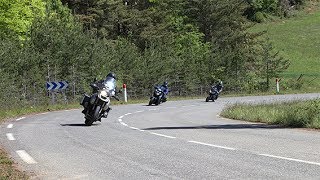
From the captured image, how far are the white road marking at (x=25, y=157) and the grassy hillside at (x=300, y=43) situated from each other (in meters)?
49.3

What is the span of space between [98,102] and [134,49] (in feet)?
94.7

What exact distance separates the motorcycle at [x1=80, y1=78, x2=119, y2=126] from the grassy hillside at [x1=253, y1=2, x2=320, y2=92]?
42.4 meters

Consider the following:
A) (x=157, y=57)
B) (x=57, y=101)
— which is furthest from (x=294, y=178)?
(x=157, y=57)

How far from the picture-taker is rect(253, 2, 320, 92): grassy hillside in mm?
61906

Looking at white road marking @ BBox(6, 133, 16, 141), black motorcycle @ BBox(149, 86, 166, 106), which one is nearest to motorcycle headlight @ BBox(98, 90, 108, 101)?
white road marking @ BBox(6, 133, 16, 141)

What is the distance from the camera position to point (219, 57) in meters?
54.5

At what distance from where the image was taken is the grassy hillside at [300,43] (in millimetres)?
61906

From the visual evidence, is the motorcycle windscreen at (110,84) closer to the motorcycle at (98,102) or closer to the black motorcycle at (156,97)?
the motorcycle at (98,102)

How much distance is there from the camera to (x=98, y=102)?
675 inches

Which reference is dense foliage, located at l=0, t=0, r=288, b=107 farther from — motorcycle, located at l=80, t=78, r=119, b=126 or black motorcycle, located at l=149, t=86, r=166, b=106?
motorcycle, located at l=80, t=78, r=119, b=126

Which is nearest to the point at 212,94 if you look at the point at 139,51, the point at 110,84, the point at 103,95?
the point at 139,51

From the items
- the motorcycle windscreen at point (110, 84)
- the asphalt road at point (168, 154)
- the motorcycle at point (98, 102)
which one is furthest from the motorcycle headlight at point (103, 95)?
the asphalt road at point (168, 154)

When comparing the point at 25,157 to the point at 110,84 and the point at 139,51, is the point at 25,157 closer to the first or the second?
the point at 110,84

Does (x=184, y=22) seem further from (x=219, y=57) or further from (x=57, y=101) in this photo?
(x=57, y=101)
